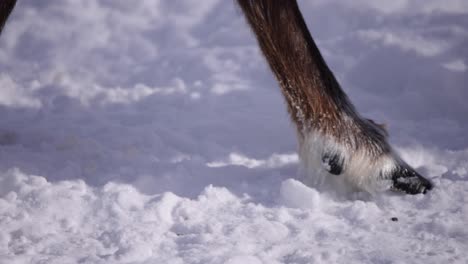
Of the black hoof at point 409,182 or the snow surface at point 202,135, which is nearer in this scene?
the snow surface at point 202,135

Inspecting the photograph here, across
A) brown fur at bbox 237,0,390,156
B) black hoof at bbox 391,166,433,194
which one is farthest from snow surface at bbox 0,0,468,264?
brown fur at bbox 237,0,390,156

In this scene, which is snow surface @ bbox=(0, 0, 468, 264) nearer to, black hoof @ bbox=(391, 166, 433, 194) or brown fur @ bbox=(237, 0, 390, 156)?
black hoof @ bbox=(391, 166, 433, 194)

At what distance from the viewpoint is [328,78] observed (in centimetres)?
218

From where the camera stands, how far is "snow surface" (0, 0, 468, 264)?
1.78m

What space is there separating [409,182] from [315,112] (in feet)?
1.48

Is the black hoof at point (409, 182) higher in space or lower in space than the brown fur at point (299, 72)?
lower

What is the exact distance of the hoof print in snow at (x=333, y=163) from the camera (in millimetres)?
2117

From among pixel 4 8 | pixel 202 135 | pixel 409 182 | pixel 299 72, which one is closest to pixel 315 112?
pixel 299 72

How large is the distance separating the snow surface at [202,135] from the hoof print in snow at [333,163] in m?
0.09

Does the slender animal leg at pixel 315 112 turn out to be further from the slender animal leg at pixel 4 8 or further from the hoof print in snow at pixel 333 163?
the slender animal leg at pixel 4 8

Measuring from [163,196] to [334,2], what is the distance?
2460mm

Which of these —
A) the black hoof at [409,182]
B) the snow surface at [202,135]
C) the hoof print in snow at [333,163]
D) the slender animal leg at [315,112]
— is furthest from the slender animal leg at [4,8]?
the black hoof at [409,182]

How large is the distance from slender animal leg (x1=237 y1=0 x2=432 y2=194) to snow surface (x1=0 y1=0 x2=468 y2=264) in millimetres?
108

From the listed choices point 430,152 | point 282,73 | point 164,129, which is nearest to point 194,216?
point 282,73
